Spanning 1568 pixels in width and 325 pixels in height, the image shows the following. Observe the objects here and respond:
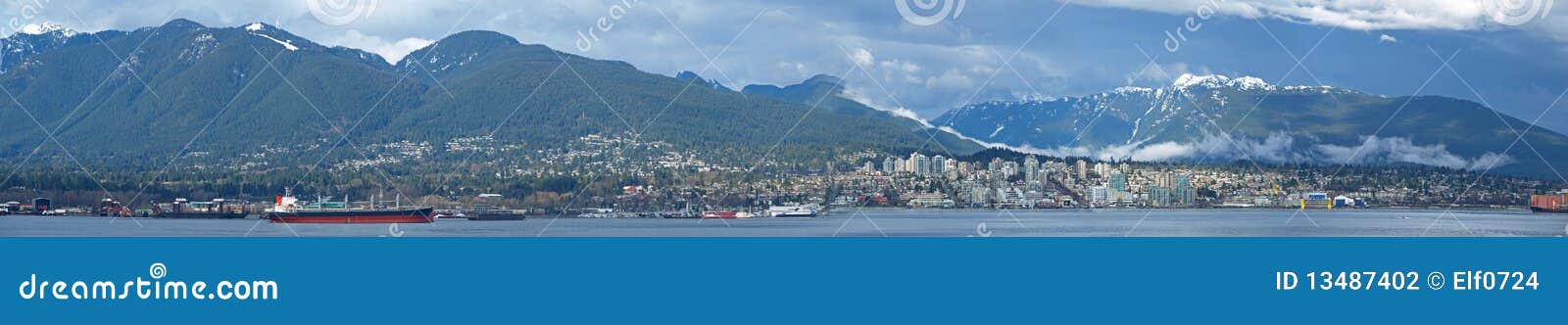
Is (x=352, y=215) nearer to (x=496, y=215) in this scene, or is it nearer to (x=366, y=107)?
(x=496, y=215)

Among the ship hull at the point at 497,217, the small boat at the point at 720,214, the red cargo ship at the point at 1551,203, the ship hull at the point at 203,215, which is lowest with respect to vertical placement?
the ship hull at the point at 203,215

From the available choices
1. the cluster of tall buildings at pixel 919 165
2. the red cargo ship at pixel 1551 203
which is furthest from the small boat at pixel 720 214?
the red cargo ship at pixel 1551 203

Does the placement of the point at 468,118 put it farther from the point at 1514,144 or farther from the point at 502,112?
the point at 1514,144

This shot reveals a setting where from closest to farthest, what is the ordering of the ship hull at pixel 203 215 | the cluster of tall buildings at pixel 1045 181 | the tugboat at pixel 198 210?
the ship hull at pixel 203 215 → the tugboat at pixel 198 210 → the cluster of tall buildings at pixel 1045 181

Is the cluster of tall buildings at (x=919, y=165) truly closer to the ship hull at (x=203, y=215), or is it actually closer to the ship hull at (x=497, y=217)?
the ship hull at (x=497, y=217)

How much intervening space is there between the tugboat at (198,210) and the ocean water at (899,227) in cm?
179

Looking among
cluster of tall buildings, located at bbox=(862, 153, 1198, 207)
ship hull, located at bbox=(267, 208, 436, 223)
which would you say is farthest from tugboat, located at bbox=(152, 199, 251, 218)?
cluster of tall buildings, located at bbox=(862, 153, 1198, 207)

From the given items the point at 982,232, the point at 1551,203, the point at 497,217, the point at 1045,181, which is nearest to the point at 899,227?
the point at 982,232

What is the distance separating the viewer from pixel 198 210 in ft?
229

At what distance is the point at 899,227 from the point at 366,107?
6405 cm

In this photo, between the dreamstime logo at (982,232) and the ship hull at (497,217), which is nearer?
the dreamstime logo at (982,232)

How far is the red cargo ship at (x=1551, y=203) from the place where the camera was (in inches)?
2783

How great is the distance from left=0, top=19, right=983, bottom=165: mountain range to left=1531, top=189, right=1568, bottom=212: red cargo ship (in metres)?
31.4

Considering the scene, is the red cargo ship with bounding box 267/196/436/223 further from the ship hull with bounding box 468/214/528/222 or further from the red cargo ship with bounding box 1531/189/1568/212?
the red cargo ship with bounding box 1531/189/1568/212
